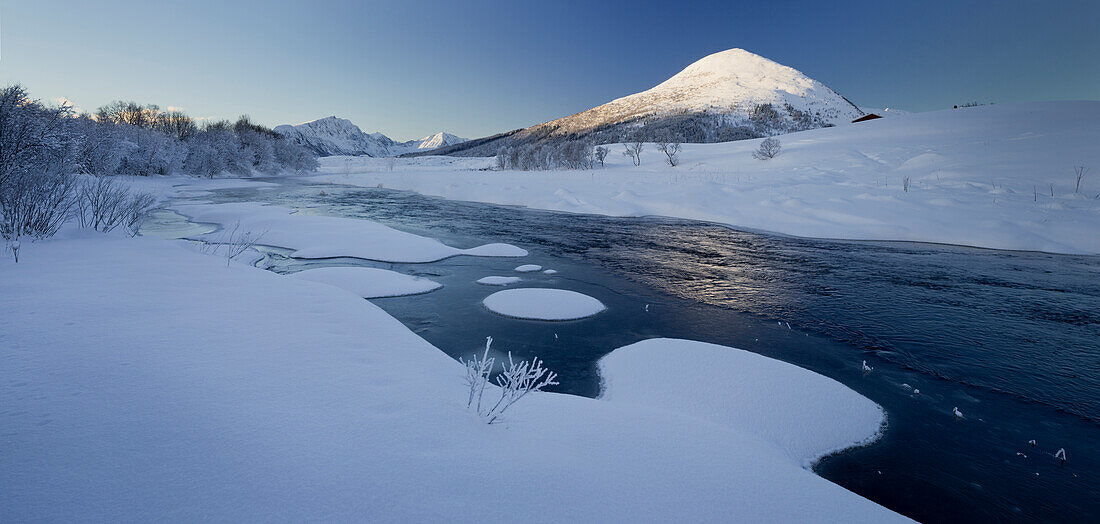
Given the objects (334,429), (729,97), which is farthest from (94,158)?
(729,97)

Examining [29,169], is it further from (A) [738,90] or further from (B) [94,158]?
(A) [738,90]

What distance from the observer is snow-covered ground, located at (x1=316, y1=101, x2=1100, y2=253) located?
47.0ft

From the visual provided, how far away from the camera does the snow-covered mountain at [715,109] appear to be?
301 feet

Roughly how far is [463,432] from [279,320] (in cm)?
307

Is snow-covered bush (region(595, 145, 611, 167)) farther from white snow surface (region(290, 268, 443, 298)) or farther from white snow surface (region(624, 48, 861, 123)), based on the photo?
white snow surface (region(624, 48, 861, 123))

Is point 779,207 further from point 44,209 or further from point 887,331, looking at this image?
point 44,209

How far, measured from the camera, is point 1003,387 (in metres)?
5.13

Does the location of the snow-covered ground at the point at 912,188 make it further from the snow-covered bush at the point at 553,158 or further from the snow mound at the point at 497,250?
the snow-covered bush at the point at 553,158

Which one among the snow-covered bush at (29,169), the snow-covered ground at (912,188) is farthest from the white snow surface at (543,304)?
the snow-covered ground at (912,188)

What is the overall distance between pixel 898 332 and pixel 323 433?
8.17 meters

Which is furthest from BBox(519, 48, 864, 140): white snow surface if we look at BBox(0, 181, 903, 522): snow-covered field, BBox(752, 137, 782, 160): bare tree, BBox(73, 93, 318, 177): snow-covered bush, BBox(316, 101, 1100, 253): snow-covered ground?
BBox(0, 181, 903, 522): snow-covered field

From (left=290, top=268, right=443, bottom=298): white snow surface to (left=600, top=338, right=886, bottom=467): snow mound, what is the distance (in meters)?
4.67

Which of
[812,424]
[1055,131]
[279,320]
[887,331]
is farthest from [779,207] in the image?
[1055,131]

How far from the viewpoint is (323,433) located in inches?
97.1
